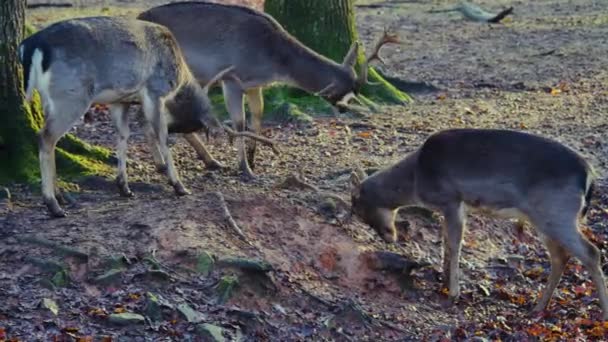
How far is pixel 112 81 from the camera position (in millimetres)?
8812

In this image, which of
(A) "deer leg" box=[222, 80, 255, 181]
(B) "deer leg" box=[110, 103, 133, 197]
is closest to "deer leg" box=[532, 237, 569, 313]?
(B) "deer leg" box=[110, 103, 133, 197]

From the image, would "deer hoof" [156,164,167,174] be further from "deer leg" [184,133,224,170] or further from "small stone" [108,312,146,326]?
"small stone" [108,312,146,326]

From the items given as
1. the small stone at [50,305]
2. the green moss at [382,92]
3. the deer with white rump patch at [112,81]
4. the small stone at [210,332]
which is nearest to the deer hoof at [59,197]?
the deer with white rump patch at [112,81]

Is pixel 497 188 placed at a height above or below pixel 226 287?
above

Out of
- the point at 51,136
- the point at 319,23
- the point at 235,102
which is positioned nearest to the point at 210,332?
the point at 51,136

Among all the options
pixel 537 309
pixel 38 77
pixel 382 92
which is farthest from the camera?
pixel 382 92

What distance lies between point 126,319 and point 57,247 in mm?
859

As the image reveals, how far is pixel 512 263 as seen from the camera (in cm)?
948

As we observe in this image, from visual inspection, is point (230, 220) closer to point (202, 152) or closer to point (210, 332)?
point (210, 332)

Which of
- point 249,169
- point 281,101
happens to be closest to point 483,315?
point 249,169

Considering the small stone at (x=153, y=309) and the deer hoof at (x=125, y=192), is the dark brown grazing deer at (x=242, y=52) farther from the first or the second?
the small stone at (x=153, y=309)

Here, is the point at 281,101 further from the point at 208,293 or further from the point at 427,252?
the point at 208,293

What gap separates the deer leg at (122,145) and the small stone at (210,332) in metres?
2.14

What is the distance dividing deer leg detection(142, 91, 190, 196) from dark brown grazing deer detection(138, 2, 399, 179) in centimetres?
156
